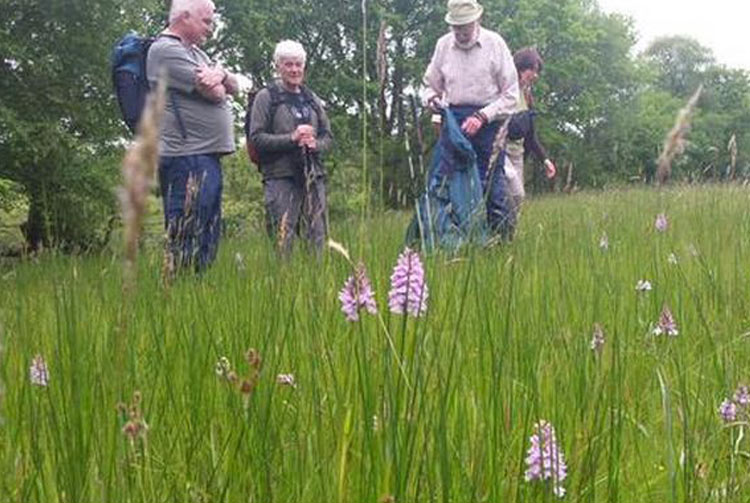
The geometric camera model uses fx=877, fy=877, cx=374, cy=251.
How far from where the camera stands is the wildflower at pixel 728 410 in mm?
1606

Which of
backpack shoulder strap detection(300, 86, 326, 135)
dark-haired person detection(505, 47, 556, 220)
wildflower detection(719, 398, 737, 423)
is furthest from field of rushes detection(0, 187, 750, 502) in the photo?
dark-haired person detection(505, 47, 556, 220)

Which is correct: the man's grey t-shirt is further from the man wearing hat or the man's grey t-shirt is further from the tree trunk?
the tree trunk

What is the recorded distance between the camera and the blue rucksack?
4.32 metres

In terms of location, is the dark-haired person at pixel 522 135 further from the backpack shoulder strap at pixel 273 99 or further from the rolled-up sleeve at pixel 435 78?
the backpack shoulder strap at pixel 273 99

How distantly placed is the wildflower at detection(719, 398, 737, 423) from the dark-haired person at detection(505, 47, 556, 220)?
178 inches

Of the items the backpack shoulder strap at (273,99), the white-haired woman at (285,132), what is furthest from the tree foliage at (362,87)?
the backpack shoulder strap at (273,99)

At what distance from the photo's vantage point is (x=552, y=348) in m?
2.04

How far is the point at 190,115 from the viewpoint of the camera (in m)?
4.51

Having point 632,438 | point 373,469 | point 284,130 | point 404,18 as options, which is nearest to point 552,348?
point 632,438

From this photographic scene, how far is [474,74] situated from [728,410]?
4134 mm

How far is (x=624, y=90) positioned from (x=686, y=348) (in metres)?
39.6

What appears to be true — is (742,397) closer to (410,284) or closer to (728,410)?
(728,410)

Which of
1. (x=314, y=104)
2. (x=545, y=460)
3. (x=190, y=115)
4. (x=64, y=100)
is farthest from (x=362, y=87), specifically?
(x=545, y=460)

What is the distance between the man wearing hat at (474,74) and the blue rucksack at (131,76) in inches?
72.4
